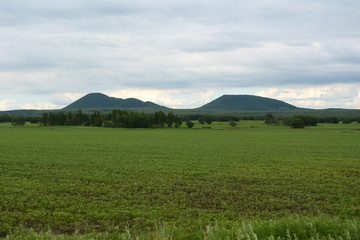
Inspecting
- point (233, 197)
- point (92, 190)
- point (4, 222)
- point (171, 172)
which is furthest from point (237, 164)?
point (4, 222)

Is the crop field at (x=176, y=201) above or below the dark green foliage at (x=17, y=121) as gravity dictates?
below

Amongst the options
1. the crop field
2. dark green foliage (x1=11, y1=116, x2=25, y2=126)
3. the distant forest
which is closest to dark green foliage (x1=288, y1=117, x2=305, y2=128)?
the distant forest

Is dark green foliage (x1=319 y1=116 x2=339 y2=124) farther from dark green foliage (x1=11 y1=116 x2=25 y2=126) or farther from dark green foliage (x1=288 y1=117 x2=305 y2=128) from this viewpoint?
dark green foliage (x1=11 y1=116 x2=25 y2=126)

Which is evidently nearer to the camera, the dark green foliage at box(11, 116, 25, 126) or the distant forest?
the distant forest

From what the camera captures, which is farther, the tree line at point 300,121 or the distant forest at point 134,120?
the distant forest at point 134,120

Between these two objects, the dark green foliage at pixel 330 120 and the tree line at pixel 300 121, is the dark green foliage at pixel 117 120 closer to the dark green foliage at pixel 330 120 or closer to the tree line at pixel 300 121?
the tree line at pixel 300 121

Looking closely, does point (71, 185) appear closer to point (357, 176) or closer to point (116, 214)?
point (116, 214)

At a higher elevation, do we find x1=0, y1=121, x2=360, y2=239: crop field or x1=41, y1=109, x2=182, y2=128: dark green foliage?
x1=41, y1=109, x2=182, y2=128: dark green foliage

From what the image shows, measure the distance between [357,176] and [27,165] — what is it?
28798mm

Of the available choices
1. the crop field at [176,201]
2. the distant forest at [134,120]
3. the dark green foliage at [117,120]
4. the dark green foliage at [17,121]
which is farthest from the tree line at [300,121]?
the dark green foliage at [17,121]

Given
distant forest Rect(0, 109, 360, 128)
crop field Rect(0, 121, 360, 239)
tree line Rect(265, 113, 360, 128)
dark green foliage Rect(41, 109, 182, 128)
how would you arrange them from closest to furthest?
crop field Rect(0, 121, 360, 239), tree line Rect(265, 113, 360, 128), distant forest Rect(0, 109, 360, 128), dark green foliage Rect(41, 109, 182, 128)

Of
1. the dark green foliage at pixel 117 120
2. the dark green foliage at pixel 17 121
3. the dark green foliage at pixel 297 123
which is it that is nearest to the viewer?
the dark green foliage at pixel 297 123

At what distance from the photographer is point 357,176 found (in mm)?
25688

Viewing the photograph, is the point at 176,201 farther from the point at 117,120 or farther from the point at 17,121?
the point at 17,121
